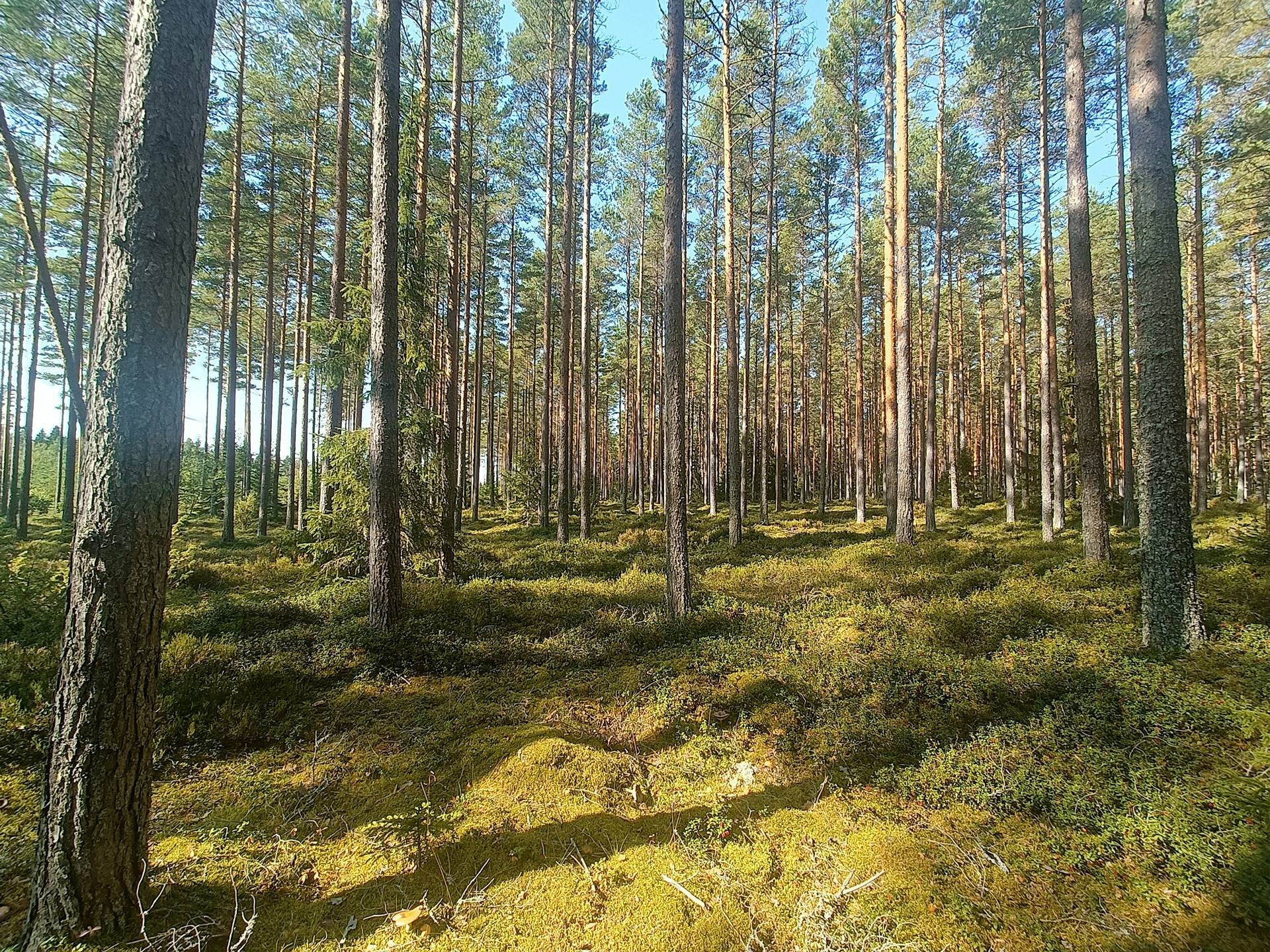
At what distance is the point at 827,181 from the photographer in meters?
20.3

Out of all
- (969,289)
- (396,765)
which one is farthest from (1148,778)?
(969,289)

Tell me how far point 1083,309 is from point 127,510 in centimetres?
1342

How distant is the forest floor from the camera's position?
281cm

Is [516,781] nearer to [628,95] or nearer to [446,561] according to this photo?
[446,561]

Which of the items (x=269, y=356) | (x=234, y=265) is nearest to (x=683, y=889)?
(x=234, y=265)

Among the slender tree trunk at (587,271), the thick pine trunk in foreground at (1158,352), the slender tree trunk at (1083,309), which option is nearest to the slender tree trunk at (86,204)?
the slender tree trunk at (587,271)

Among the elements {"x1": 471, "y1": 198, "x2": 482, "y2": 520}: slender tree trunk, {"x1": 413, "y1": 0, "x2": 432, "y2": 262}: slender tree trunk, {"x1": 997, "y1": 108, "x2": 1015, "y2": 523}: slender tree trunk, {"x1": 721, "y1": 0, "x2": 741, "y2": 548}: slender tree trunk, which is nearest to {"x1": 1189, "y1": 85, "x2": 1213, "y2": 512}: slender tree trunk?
{"x1": 997, "y1": 108, "x2": 1015, "y2": 523}: slender tree trunk

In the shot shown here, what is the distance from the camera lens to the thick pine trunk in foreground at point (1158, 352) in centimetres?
514

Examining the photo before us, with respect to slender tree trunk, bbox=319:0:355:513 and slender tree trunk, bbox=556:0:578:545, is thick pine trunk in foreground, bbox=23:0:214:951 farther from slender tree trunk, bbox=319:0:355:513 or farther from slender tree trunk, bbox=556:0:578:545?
slender tree trunk, bbox=556:0:578:545

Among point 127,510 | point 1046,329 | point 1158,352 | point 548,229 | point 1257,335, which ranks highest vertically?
point 548,229

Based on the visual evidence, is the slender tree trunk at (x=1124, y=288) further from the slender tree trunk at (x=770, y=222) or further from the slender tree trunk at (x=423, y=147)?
the slender tree trunk at (x=423, y=147)

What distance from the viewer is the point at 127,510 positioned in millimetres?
2705

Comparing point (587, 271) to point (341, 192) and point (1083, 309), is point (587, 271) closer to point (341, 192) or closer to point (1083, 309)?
point (341, 192)

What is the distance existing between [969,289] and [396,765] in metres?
38.3
